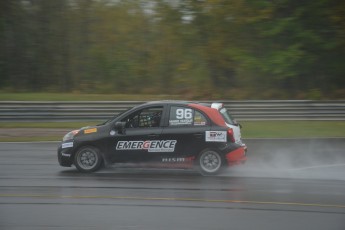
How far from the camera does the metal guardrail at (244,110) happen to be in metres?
22.8

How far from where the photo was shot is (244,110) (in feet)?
74.9

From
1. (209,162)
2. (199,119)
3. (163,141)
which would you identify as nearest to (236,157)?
(209,162)

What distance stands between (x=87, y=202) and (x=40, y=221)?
132cm

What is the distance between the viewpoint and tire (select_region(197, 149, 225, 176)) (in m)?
11.5

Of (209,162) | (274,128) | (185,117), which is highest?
(185,117)

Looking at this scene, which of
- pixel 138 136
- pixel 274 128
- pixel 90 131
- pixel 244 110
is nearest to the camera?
pixel 138 136

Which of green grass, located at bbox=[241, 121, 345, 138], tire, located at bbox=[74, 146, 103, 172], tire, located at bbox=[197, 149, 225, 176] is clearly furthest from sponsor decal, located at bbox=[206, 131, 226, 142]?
green grass, located at bbox=[241, 121, 345, 138]

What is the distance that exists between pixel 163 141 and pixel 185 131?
0.51 m

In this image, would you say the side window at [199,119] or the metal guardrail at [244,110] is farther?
the metal guardrail at [244,110]

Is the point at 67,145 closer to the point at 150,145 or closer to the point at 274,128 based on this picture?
the point at 150,145

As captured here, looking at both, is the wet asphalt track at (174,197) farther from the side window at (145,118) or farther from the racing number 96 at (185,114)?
the racing number 96 at (185,114)

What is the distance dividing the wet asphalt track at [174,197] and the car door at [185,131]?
0.48 m

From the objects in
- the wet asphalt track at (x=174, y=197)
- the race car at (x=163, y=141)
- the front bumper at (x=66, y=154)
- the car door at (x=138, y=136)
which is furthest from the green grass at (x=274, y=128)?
the car door at (x=138, y=136)

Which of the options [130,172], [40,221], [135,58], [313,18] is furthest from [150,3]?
[40,221]
